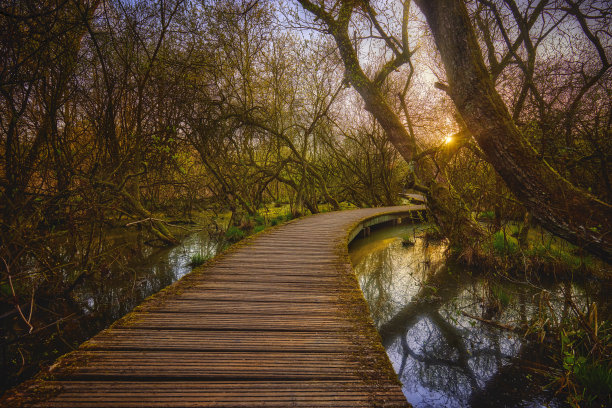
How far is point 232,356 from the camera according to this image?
1.70 m

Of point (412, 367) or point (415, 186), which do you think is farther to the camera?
point (415, 186)

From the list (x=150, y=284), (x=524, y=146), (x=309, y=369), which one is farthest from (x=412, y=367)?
(x=150, y=284)

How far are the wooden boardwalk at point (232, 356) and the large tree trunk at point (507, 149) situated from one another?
230 centimetres

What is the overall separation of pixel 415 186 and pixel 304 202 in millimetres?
5137

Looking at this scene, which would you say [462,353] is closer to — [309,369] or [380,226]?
[309,369]

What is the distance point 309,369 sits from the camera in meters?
1.60

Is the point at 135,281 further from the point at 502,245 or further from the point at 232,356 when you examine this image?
the point at 502,245

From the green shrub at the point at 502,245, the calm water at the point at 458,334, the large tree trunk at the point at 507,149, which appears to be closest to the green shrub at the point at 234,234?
the calm water at the point at 458,334

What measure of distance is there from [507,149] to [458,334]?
2.42 m

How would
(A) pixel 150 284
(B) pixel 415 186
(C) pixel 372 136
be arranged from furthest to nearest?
(C) pixel 372 136
(B) pixel 415 186
(A) pixel 150 284

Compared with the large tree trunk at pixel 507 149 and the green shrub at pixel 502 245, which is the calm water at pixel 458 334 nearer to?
the large tree trunk at pixel 507 149

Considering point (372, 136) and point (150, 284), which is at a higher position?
point (372, 136)

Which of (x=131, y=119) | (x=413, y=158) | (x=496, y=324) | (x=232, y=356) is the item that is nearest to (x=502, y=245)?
(x=413, y=158)

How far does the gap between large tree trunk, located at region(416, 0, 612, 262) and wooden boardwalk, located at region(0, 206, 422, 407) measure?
2.30m
